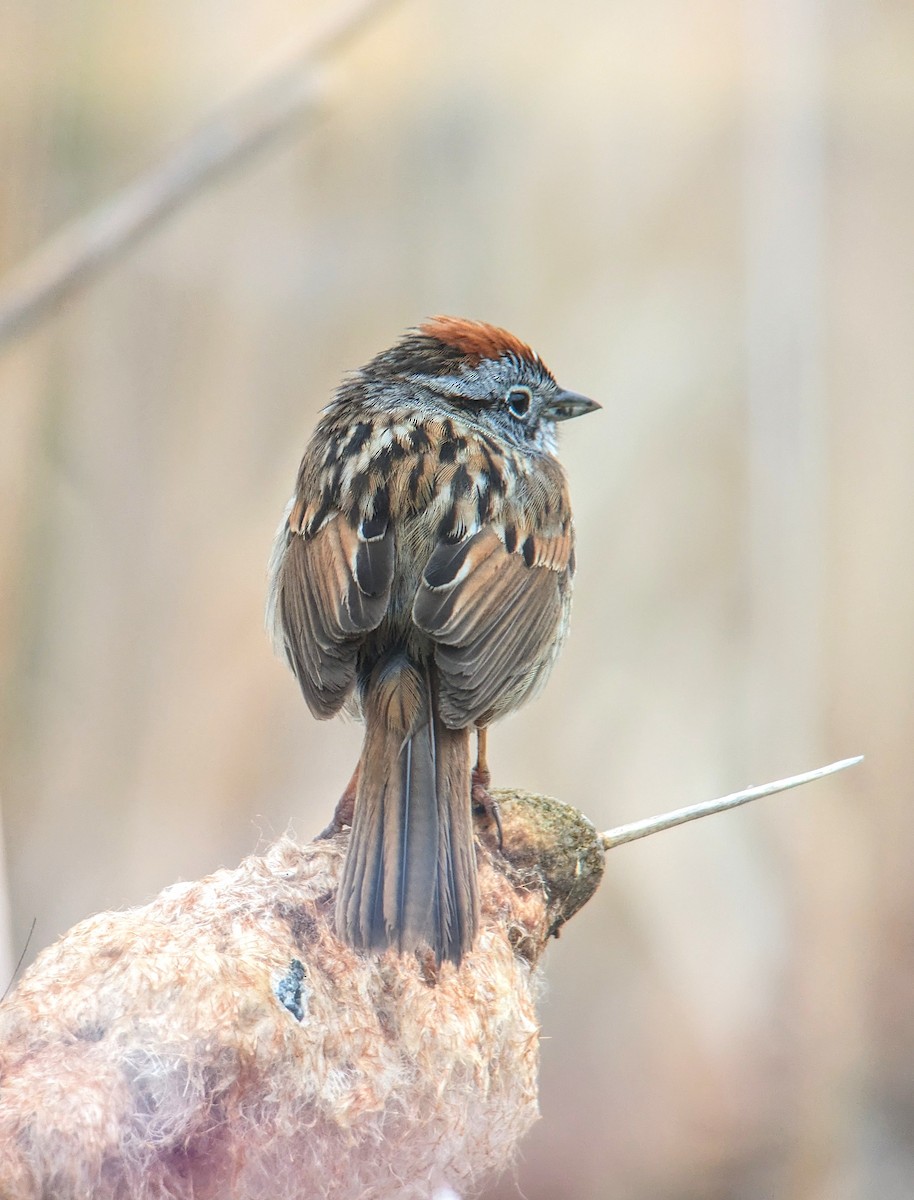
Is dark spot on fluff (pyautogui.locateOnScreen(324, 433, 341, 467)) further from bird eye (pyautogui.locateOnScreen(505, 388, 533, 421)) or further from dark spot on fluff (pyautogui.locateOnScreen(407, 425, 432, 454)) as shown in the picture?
bird eye (pyautogui.locateOnScreen(505, 388, 533, 421))

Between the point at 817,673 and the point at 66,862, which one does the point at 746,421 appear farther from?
the point at 66,862

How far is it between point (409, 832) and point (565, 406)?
1810 mm

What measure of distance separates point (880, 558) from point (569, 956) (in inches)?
91.8

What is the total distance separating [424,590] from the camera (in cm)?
287

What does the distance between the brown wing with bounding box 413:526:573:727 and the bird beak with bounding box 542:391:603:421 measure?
1.98 ft

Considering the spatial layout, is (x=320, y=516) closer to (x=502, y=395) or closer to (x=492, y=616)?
(x=492, y=616)

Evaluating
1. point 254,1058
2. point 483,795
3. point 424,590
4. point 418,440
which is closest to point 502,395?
point 418,440

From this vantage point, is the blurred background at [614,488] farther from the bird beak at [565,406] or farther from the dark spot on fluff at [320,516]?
the dark spot on fluff at [320,516]

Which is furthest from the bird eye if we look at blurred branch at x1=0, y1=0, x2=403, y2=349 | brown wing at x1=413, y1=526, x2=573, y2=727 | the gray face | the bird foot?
the bird foot

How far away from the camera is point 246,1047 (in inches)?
66.8

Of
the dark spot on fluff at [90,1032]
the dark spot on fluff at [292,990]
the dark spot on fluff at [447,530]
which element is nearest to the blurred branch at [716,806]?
the dark spot on fluff at [292,990]

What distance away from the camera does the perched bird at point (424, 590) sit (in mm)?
2326

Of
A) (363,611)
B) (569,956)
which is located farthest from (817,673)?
(363,611)

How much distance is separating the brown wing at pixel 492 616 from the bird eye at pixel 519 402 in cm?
53
